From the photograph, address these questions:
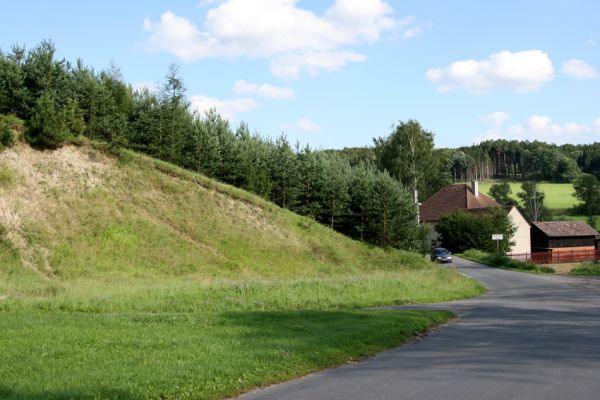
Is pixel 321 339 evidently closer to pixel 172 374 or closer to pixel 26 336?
pixel 172 374

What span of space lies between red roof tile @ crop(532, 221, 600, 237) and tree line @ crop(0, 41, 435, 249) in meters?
35.1

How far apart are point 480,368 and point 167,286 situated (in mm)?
15540

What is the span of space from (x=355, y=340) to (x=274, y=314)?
4.28 m

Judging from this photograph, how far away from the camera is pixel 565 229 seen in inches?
3159

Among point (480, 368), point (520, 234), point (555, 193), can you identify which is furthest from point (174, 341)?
point (555, 193)

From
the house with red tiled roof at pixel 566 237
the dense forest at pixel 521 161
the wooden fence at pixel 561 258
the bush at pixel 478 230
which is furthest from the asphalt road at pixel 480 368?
the dense forest at pixel 521 161

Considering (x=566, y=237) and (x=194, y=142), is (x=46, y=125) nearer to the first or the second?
(x=194, y=142)

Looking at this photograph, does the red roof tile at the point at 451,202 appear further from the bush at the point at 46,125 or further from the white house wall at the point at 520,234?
the bush at the point at 46,125

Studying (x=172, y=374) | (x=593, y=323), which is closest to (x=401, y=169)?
(x=593, y=323)

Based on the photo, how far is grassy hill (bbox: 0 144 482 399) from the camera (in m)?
9.05

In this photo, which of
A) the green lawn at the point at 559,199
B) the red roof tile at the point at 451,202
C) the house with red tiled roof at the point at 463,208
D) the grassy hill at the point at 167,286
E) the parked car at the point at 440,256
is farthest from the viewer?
the green lawn at the point at 559,199

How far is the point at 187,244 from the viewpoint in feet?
117

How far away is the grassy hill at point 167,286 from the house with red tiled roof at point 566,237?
4167 centimetres

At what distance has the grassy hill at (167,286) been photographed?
9.05m
